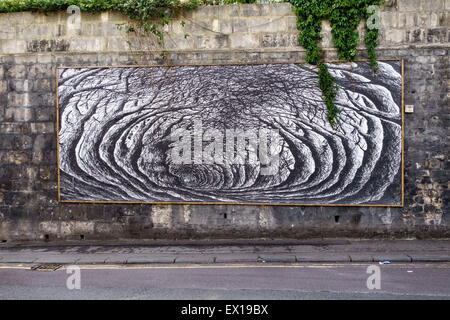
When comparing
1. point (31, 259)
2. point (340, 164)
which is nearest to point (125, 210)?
point (31, 259)

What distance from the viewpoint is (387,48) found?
852cm

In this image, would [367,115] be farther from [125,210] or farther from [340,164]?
[125,210]

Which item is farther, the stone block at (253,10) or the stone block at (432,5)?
the stone block at (253,10)

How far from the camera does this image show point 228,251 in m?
7.83

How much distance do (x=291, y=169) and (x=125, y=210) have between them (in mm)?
4387

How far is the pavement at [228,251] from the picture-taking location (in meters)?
7.22

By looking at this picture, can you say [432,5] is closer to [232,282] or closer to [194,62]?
[194,62]

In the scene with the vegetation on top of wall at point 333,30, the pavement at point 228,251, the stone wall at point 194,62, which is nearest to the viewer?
the pavement at point 228,251

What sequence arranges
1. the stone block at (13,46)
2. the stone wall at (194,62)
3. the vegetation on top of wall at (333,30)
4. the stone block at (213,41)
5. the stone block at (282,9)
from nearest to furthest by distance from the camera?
the vegetation on top of wall at (333,30), the stone wall at (194,62), the stone block at (282,9), the stone block at (213,41), the stone block at (13,46)

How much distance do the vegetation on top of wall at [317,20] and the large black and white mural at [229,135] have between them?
0.23 m

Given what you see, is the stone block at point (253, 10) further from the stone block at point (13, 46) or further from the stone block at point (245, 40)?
the stone block at point (13, 46)

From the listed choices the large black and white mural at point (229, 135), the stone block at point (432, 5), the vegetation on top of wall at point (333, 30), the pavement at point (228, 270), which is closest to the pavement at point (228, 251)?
the pavement at point (228, 270)

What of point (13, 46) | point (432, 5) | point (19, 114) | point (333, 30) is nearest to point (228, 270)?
point (333, 30)

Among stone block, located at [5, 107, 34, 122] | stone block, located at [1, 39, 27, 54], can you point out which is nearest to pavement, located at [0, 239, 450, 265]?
stone block, located at [5, 107, 34, 122]
